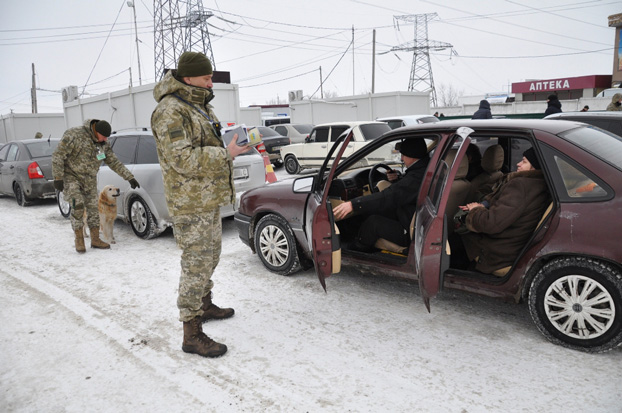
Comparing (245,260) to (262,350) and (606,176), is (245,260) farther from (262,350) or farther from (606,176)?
(606,176)

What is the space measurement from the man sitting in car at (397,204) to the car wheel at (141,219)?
3.63 meters

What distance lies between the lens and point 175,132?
124 inches

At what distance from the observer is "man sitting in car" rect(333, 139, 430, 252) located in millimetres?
4090

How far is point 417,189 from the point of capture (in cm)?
408

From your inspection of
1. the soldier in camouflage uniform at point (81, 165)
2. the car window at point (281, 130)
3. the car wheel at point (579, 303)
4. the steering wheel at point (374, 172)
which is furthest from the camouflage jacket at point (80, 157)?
the car window at point (281, 130)

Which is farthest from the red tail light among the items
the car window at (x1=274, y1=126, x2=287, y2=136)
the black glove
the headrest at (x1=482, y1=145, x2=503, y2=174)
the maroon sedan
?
the car window at (x1=274, y1=126, x2=287, y2=136)

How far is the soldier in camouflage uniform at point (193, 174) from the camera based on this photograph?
3.20 meters

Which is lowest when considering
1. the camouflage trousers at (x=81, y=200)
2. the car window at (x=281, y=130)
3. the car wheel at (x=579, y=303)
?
the car wheel at (x=579, y=303)

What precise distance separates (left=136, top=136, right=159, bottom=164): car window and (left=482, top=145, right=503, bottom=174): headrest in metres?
4.44

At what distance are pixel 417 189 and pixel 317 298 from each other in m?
1.40

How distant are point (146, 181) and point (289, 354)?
407 cm

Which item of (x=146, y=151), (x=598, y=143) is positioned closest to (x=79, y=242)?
(x=146, y=151)

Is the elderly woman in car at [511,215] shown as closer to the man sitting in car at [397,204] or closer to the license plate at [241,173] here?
the man sitting in car at [397,204]

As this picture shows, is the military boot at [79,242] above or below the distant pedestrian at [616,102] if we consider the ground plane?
below
